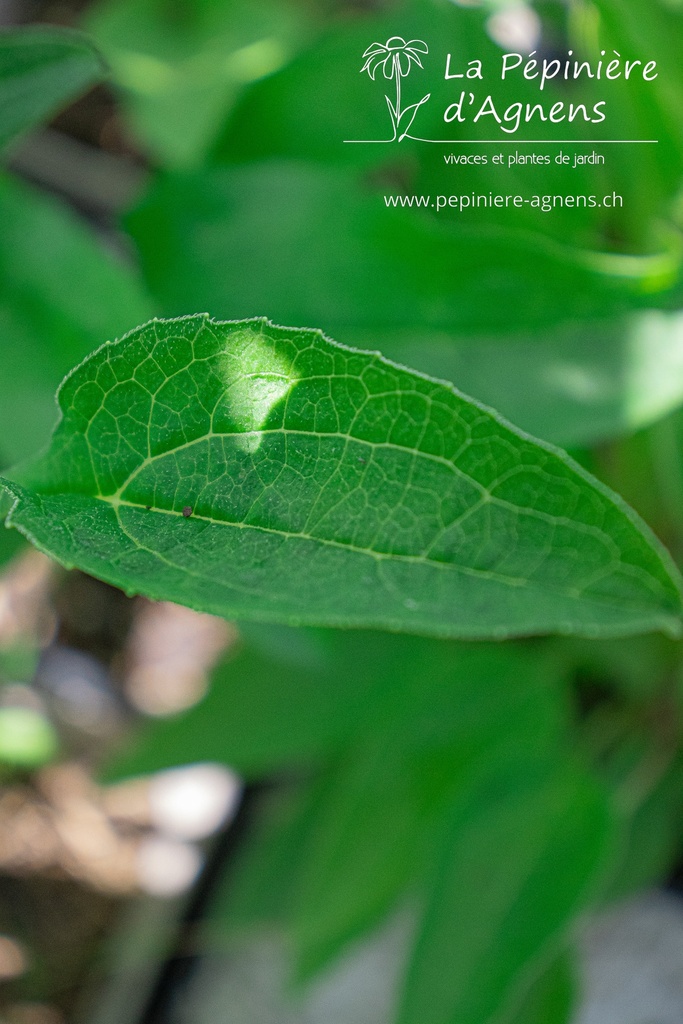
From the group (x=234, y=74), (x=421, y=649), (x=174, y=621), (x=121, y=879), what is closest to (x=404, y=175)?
(x=234, y=74)

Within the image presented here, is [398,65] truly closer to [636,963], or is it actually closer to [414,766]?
[414,766]

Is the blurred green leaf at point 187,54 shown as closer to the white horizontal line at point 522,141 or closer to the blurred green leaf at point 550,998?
the white horizontal line at point 522,141

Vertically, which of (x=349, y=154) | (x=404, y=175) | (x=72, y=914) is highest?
(x=404, y=175)

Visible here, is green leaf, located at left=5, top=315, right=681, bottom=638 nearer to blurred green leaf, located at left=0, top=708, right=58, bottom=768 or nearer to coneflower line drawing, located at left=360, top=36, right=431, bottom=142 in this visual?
coneflower line drawing, located at left=360, top=36, right=431, bottom=142

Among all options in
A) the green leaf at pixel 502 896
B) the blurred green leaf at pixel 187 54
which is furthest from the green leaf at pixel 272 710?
the blurred green leaf at pixel 187 54

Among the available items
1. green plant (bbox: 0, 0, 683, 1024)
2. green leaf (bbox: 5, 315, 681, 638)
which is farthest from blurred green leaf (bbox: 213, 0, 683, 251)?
green leaf (bbox: 5, 315, 681, 638)

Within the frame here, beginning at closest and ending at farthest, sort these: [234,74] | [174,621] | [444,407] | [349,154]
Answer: [444,407]
[349,154]
[234,74]
[174,621]

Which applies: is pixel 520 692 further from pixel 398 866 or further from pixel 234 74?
pixel 234 74
